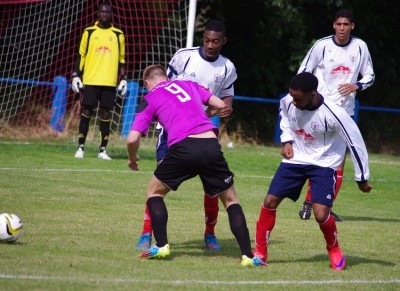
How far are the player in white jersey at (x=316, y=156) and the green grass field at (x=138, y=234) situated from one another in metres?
0.34

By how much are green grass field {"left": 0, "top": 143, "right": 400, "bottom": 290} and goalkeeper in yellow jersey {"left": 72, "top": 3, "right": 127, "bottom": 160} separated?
2.21ft

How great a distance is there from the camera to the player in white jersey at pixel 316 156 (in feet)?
24.7

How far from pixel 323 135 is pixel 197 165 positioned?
44.8 inches

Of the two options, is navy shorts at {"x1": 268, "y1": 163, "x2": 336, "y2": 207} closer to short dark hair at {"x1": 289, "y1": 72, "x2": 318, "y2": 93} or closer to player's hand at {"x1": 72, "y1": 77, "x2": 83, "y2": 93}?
short dark hair at {"x1": 289, "y1": 72, "x2": 318, "y2": 93}

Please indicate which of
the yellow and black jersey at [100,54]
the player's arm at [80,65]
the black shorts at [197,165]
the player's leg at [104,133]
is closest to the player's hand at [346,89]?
the black shorts at [197,165]

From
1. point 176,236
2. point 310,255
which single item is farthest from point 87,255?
point 310,255

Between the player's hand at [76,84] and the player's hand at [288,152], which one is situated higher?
the player's hand at [288,152]

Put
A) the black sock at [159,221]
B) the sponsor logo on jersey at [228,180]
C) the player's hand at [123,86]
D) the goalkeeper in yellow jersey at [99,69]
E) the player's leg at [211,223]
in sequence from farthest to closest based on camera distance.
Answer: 1. the player's hand at [123,86]
2. the goalkeeper in yellow jersey at [99,69]
3. the player's leg at [211,223]
4. the sponsor logo on jersey at [228,180]
5. the black sock at [159,221]

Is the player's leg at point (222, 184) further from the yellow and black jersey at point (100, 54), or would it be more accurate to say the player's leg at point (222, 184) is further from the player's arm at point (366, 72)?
the yellow and black jersey at point (100, 54)

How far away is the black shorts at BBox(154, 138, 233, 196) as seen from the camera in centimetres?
734

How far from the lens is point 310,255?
8219mm

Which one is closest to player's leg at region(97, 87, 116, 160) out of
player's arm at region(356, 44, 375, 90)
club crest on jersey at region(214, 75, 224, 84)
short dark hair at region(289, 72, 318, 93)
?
player's arm at region(356, 44, 375, 90)

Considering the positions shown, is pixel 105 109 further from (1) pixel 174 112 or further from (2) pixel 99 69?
(1) pixel 174 112

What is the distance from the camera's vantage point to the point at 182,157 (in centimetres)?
735
